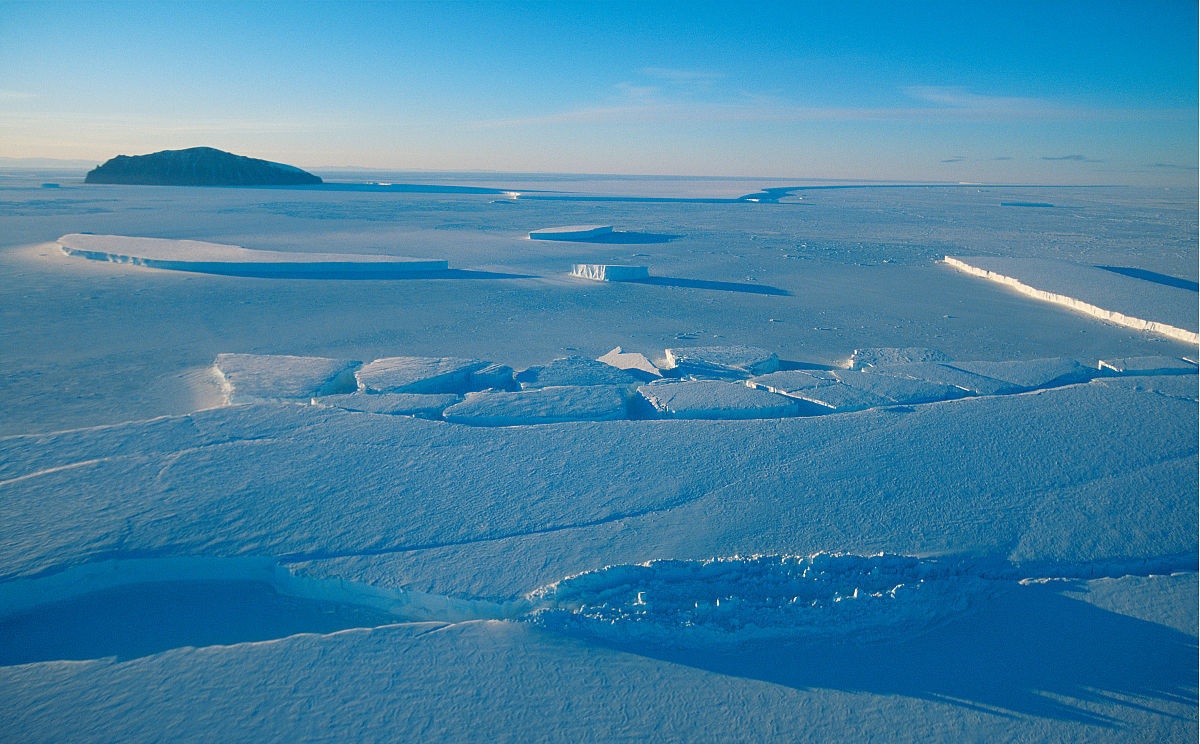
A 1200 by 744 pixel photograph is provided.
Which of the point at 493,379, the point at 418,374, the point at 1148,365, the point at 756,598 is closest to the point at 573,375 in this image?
the point at 493,379

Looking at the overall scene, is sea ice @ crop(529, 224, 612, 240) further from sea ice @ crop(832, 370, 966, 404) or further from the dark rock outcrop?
the dark rock outcrop

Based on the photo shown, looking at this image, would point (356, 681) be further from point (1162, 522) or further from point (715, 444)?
point (1162, 522)

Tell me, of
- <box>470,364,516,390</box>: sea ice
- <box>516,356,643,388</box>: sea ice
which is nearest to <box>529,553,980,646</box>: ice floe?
<box>516,356,643,388</box>: sea ice

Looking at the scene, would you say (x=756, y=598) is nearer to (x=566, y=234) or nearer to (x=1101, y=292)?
(x=1101, y=292)

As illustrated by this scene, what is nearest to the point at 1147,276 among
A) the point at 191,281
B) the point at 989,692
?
the point at 989,692

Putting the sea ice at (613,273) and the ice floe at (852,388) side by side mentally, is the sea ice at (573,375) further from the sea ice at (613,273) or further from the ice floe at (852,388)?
the sea ice at (613,273)

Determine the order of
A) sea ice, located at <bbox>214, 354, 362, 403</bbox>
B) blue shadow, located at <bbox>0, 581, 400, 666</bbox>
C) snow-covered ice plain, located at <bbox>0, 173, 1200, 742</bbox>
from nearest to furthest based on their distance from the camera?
snow-covered ice plain, located at <bbox>0, 173, 1200, 742</bbox>, blue shadow, located at <bbox>0, 581, 400, 666</bbox>, sea ice, located at <bbox>214, 354, 362, 403</bbox>
